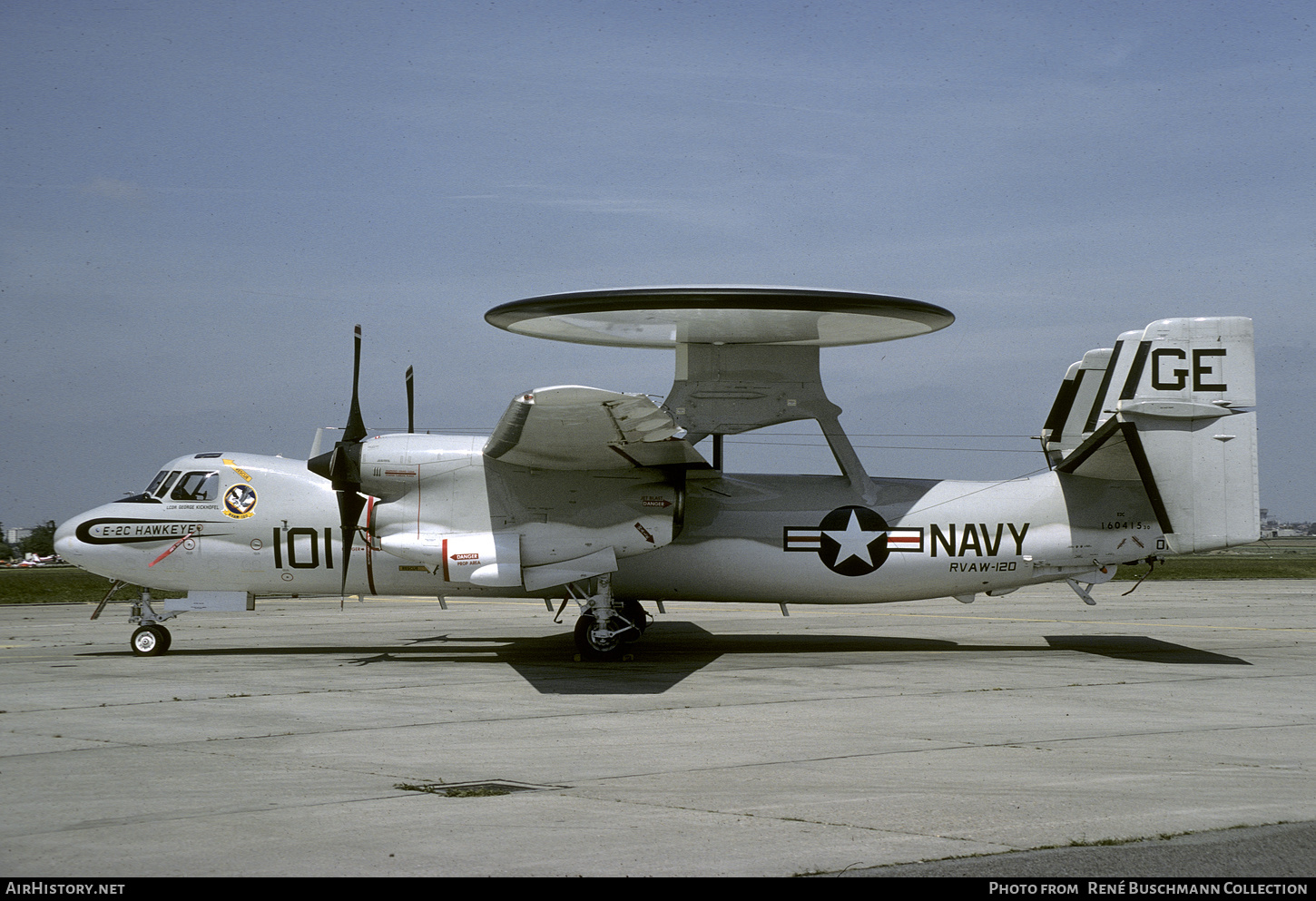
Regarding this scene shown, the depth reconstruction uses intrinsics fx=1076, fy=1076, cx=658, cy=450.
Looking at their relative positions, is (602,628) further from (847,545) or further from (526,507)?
(847,545)

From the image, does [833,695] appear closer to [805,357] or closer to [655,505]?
[655,505]

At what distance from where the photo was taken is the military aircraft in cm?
1650

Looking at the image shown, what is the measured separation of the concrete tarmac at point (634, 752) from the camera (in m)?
6.47

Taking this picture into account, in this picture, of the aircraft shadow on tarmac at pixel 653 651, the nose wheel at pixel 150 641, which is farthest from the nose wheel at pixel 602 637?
the nose wheel at pixel 150 641

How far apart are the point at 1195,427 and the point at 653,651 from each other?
368 inches

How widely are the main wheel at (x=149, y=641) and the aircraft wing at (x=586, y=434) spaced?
6.42m

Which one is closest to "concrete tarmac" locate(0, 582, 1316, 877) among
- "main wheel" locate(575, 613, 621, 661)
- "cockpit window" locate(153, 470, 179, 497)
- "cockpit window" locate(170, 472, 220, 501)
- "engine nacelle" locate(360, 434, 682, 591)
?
"main wheel" locate(575, 613, 621, 661)

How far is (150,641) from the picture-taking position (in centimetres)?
1762

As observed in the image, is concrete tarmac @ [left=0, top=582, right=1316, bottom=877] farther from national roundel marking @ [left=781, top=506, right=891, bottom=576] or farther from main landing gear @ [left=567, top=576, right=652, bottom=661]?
national roundel marking @ [left=781, top=506, right=891, bottom=576]

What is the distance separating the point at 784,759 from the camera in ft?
30.5

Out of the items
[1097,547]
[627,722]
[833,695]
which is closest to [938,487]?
[1097,547]

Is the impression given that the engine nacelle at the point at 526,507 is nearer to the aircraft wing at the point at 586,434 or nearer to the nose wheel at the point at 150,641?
the aircraft wing at the point at 586,434

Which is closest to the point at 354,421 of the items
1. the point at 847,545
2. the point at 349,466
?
the point at 349,466
